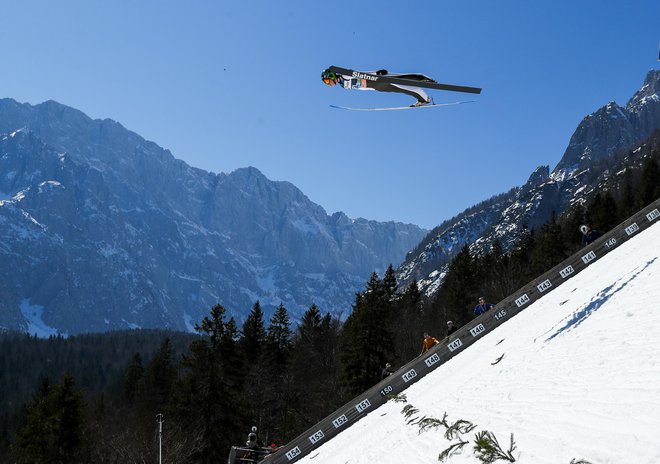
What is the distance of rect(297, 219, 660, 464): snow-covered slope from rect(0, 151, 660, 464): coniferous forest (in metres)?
27.5

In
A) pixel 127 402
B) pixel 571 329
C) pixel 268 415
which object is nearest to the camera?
pixel 571 329

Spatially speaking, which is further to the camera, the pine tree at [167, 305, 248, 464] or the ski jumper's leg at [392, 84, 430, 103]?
the pine tree at [167, 305, 248, 464]

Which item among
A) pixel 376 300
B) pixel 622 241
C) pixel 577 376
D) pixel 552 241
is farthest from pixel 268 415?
pixel 577 376

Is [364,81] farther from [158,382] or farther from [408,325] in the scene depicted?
[158,382]

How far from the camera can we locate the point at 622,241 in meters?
24.3

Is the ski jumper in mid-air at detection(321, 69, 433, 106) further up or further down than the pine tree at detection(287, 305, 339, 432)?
further up

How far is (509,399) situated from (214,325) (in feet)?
128

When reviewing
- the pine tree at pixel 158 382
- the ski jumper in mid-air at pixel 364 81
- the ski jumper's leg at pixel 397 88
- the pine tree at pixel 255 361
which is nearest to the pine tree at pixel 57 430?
the pine tree at pixel 255 361

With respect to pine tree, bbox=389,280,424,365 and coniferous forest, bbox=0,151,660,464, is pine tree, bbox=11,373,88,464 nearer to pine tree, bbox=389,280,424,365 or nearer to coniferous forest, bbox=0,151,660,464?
coniferous forest, bbox=0,151,660,464

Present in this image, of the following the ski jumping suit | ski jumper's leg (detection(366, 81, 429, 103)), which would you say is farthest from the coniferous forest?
the ski jumping suit

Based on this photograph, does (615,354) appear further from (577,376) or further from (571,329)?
(571,329)

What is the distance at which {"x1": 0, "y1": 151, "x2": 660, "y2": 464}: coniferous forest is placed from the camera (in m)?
41.5

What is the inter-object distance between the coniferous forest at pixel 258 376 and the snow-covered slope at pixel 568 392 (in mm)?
27540

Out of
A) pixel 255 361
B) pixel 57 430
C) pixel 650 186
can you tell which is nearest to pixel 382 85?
pixel 57 430
